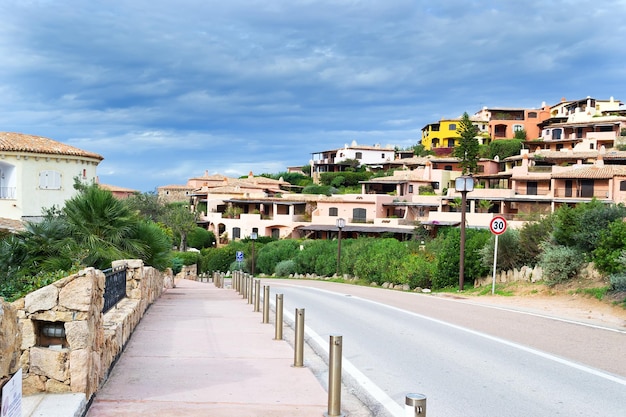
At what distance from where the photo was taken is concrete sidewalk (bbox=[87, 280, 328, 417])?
673 centimetres

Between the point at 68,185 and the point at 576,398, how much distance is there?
3596 cm

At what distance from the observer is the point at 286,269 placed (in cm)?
4647

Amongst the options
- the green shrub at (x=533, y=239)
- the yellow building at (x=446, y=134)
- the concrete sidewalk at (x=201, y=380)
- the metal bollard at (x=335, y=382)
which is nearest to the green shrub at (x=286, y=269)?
the green shrub at (x=533, y=239)

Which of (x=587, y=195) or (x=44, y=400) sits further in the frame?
(x=587, y=195)

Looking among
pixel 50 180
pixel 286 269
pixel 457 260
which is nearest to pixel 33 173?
pixel 50 180

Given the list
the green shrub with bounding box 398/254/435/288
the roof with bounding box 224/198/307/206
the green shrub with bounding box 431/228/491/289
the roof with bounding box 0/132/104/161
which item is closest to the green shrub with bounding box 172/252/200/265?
the roof with bounding box 224/198/307/206

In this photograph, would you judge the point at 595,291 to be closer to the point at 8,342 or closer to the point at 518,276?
the point at 518,276

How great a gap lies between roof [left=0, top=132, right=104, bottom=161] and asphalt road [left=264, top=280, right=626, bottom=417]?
26.5 meters

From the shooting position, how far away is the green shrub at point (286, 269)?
46.0 metres

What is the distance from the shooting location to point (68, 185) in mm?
38219

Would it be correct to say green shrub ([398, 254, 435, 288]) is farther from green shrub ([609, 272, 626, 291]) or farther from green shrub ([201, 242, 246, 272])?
green shrub ([201, 242, 246, 272])

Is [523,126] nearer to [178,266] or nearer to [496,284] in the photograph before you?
[178,266]

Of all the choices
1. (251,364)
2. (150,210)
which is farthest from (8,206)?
(150,210)

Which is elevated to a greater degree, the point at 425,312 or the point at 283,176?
the point at 283,176
